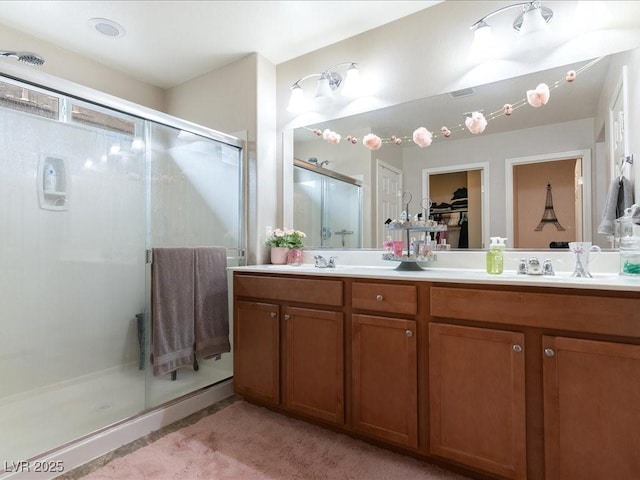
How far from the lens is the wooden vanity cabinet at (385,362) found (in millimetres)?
1584

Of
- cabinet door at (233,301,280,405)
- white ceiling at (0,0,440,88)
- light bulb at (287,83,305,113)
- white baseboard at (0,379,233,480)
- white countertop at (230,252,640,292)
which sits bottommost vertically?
white baseboard at (0,379,233,480)

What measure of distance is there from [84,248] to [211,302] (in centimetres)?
81

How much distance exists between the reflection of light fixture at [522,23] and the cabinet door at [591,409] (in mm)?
1517

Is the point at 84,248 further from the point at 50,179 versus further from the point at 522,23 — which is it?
the point at 522,23

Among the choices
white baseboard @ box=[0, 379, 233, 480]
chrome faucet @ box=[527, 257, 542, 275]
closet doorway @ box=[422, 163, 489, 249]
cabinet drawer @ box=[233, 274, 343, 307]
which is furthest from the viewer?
closet doorway @ box=[422, 163, 489, 249]

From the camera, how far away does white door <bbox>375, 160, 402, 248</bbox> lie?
2221 millimetres

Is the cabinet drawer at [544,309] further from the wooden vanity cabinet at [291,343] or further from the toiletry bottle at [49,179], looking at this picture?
the toiletry bottle at [49,179]

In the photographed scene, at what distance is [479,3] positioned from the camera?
1.95m

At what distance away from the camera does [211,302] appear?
2.28m

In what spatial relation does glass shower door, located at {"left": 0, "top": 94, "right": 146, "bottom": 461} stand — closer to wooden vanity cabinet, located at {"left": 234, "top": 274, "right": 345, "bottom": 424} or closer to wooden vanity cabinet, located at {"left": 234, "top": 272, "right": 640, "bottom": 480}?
wooden vanity cabinet, located at {"left": 234, "top": 274, "right": 345, "bottom": 424}

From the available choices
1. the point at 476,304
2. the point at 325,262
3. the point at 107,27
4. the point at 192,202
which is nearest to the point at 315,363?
the point at 325,262

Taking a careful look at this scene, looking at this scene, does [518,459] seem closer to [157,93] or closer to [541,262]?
[541,262]

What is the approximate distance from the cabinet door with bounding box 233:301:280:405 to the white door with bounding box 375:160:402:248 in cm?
85

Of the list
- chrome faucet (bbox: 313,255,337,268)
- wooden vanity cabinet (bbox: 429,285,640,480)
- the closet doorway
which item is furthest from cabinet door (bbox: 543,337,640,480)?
chrome faucet (bbox: 313,255,337,268)
